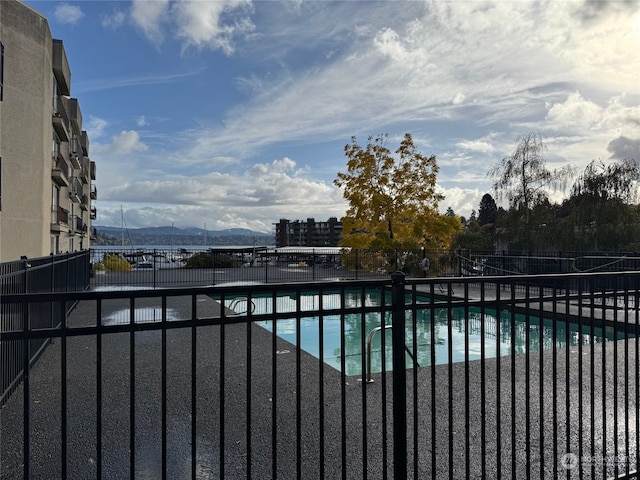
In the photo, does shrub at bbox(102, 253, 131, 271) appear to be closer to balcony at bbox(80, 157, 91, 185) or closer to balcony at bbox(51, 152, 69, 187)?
balcony at bbox(51, 152, 69, 187)

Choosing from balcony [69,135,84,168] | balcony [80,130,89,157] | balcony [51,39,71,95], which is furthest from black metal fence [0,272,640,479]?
balcony [80,130,89,157]

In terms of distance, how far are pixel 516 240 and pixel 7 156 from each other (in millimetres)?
25202

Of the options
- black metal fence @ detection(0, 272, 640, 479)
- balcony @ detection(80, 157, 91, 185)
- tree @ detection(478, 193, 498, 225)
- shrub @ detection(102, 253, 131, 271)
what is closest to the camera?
black metal fence @ detection(0, 272, 640, 479)

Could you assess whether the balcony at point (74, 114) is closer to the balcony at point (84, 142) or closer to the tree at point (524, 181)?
the balcony at point (84, 142)

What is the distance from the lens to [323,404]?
267 centimetres

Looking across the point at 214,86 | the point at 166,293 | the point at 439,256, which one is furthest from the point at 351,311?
the point at 439,256

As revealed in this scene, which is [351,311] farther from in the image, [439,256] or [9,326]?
[439,256]

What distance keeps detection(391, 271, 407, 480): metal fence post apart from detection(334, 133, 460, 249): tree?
705 inches

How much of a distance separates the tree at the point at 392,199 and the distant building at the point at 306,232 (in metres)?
95.8

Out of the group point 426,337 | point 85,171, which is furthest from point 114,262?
point 85,171

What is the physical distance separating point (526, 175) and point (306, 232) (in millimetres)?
100171

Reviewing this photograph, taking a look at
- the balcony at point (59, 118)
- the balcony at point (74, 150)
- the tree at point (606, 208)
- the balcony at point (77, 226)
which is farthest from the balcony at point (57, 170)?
the tree at point (606, 208)

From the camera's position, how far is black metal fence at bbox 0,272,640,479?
2.29 meters

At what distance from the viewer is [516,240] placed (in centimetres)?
2472
